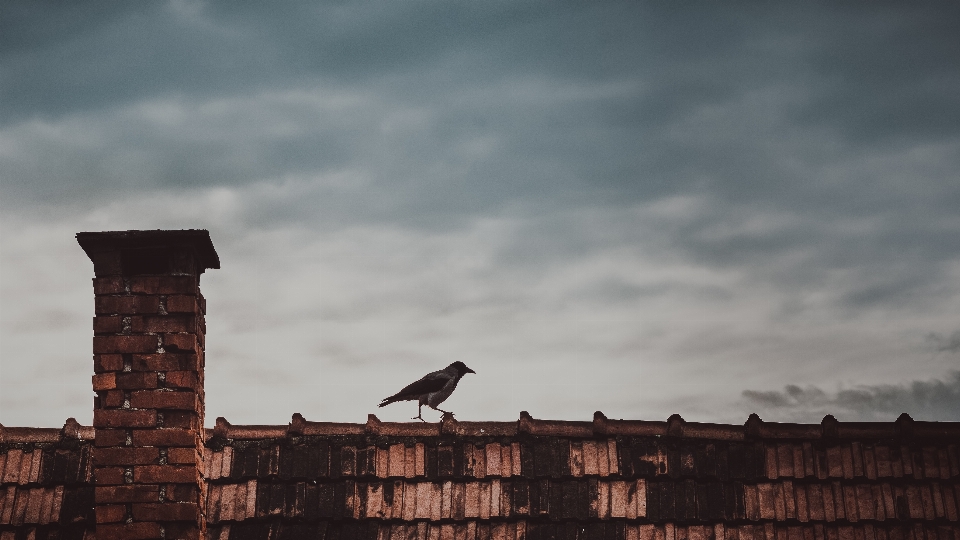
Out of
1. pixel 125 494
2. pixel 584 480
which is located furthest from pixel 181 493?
pixel 584 480

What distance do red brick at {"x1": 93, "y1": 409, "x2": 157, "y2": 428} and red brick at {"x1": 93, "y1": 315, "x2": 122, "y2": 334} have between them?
498 millimetres

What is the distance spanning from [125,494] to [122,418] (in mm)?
455

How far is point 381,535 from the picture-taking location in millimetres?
7199

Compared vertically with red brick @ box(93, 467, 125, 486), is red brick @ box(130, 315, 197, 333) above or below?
above

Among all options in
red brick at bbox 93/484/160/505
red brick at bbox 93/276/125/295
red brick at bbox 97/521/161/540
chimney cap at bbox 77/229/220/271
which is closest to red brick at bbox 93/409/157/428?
red brick at bbox 93/484/160/505

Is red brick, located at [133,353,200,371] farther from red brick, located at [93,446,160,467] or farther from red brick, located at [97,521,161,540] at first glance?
red brick, located at [97,521,161,540]

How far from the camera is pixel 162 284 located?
236 inches

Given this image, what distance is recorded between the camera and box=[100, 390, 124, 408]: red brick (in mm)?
5770

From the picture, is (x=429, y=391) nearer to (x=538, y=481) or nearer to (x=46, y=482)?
(x=538, y=481)

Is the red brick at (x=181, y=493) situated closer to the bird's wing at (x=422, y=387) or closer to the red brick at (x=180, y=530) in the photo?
the red brick at (x=180, y=530)

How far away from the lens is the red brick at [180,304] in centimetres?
595

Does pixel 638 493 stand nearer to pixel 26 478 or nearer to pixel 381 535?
pixel 381 535

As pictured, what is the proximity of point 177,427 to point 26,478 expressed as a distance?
2.48m

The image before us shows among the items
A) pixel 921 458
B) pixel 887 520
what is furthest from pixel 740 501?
pixel 921 458
